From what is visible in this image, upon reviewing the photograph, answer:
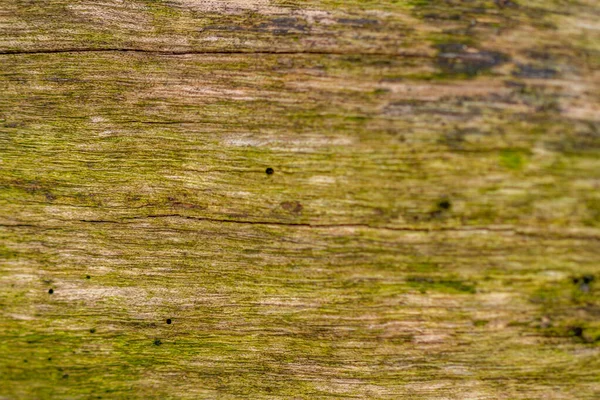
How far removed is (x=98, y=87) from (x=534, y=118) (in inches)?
101

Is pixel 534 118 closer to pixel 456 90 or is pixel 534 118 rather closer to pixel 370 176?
pixel 456 90

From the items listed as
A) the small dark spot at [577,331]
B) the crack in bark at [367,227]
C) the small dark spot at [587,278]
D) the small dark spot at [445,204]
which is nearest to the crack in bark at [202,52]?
the small dark spot at [445,204]

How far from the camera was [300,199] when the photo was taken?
94.7 inches

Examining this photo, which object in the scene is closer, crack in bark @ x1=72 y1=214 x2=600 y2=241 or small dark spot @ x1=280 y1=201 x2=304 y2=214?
crack in bark @ x1=72 y1=214 x2=600 y2=241

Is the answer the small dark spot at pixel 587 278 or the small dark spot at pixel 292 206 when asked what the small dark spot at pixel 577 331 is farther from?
the small dark spot at pixel 292 206

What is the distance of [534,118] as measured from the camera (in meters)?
2.21

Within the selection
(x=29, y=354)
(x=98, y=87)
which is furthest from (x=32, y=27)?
(x=29, y=354)

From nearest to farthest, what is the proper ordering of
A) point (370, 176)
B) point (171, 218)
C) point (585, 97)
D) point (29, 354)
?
point (585, 97) < point (370, 176) < point (171, 218) < point (29, 354)

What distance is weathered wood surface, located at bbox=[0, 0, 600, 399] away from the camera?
2.24 metres

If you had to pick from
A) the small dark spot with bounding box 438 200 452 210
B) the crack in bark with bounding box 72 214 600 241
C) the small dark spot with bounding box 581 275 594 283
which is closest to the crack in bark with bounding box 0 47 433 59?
the small dark spot with bounding box 438 200 452 210

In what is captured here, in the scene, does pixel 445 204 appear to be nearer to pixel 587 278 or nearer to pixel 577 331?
pixel 587 278

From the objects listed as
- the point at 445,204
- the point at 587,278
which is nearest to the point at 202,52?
the point at 445,204

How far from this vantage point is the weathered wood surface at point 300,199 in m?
2.24

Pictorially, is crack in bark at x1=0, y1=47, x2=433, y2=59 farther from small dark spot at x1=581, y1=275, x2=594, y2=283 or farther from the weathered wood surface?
small dark spot at x1=581, y1=275, x2=594, y2=283
